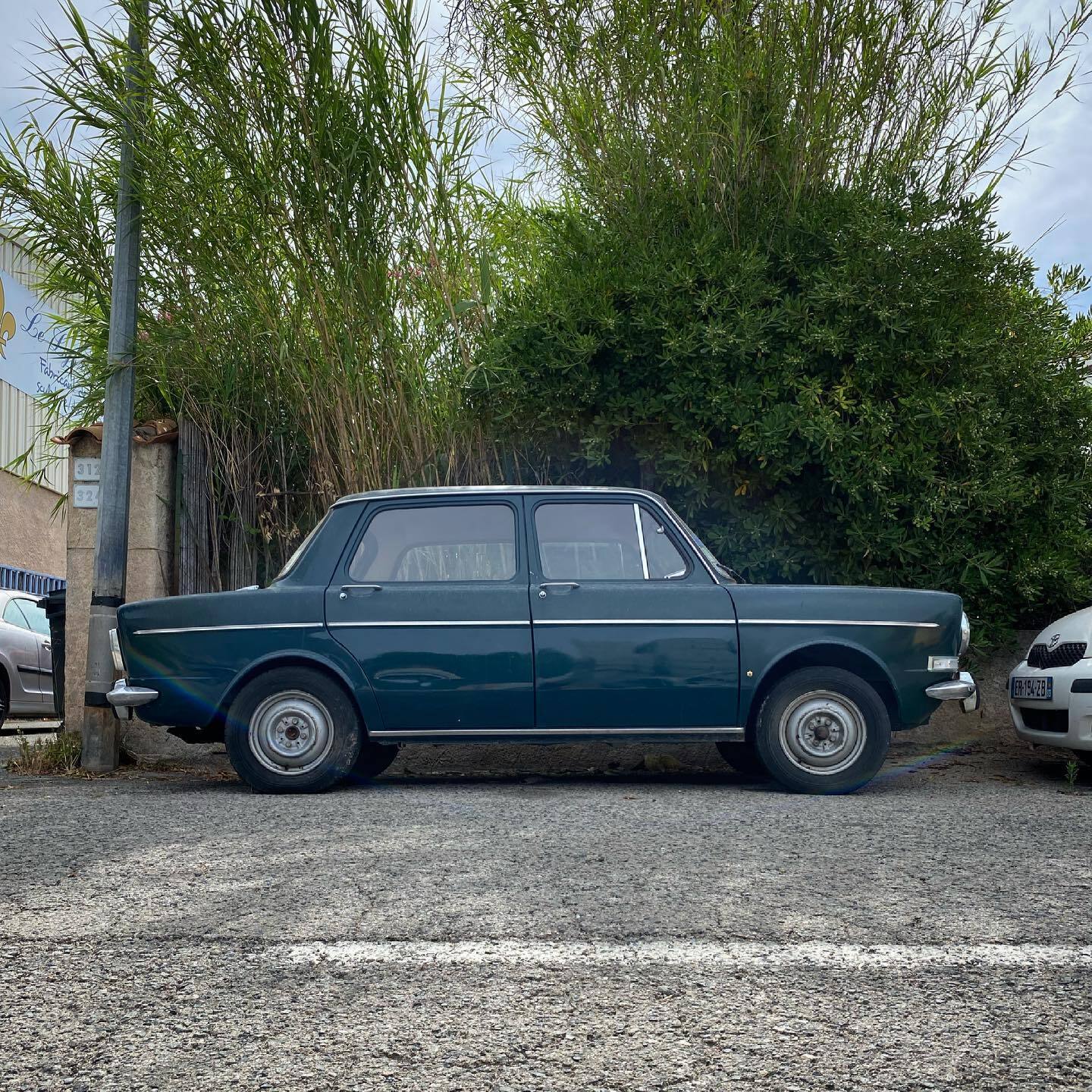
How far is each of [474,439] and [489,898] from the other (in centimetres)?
495

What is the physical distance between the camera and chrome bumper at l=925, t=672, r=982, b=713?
258 inches

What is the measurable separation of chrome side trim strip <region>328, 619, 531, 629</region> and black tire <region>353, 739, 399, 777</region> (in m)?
0.78

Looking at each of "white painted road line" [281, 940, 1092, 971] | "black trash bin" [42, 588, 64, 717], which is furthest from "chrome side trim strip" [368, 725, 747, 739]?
"black trash bin" [42, 588, 64, 717]

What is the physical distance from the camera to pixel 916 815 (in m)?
5.61

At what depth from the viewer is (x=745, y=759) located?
754cm

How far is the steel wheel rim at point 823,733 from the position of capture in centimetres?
651

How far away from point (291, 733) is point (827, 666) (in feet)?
9.01

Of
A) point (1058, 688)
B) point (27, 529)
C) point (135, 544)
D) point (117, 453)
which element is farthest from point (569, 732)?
point (27, 529)

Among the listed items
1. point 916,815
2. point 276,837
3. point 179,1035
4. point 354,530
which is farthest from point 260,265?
point 179,1035

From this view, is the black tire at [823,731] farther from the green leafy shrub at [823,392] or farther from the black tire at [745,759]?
the green leafy shrub at [823,392]

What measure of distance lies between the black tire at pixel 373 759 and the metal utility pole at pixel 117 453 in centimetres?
180

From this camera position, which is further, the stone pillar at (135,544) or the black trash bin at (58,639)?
the black trash bin at (58,639)

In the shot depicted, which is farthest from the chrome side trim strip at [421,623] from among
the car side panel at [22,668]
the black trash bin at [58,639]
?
the car side panel at [22,668]

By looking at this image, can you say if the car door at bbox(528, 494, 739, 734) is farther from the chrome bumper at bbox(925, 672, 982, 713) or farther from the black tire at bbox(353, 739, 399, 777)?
the black tire at bbox(353, 739, 399, 777)
